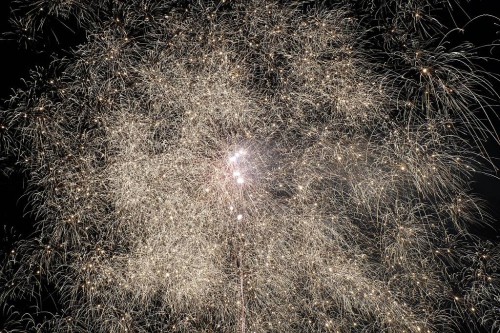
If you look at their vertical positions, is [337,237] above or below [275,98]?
below

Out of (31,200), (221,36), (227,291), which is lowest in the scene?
(227,291)

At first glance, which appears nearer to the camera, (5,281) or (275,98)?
(275,98)

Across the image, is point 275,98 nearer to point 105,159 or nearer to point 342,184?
point 342,184

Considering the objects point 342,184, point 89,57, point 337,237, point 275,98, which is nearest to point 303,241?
point 337,237

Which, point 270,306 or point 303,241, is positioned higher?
point 303,241

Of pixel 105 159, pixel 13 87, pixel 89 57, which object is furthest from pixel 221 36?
pixel 13 87

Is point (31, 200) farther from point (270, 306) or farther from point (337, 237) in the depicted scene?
point (337, 237)

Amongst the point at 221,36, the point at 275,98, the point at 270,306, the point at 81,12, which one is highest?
the point at 81,12

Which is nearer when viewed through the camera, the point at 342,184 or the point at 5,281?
the point at 342,184
